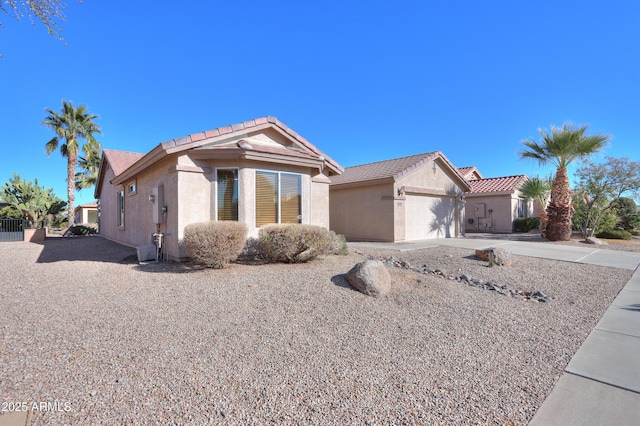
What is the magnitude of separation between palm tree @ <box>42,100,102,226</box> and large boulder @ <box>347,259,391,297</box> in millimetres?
25561

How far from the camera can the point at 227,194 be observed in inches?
336

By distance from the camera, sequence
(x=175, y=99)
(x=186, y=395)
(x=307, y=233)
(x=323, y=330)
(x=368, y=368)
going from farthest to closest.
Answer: (x=175, y=99) → (x=307, y=233) → (x=323, y=330) → (x=368, y=368) → (x=186, y=395)

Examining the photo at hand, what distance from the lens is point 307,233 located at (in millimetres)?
7664

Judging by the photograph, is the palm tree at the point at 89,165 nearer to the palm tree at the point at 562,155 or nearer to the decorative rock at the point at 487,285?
the decorative rock at the point at 487,285

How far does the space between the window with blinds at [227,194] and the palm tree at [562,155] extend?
14.8 metres

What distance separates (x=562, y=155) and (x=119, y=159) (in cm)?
2247

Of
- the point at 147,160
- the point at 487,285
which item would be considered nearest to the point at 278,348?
the point at 487,285

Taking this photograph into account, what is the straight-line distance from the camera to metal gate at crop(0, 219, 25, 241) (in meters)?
16.2

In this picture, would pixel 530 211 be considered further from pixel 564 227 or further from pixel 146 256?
pixel 146 256

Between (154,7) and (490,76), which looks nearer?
(154,7)

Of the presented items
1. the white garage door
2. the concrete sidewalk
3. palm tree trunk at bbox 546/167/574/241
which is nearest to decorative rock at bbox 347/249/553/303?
the concrete sidewalk

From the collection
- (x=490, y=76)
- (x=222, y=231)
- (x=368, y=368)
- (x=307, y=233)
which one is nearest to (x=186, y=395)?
(x=368, y=368)

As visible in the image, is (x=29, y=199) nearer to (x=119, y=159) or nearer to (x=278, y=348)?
(x=119, y=159)

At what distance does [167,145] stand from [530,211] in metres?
28.5
